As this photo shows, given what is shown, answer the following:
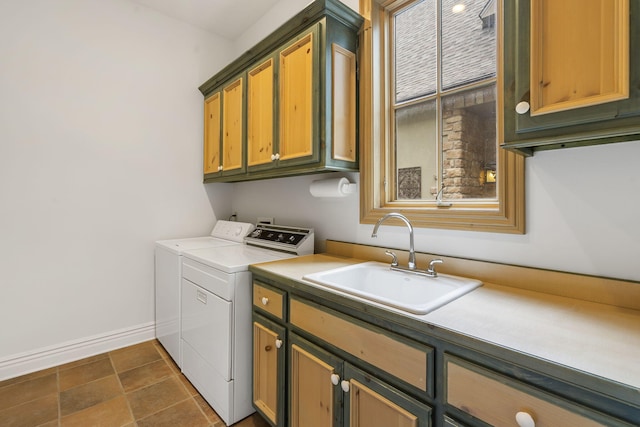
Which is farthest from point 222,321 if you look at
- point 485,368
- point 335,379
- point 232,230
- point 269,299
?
point 485,368

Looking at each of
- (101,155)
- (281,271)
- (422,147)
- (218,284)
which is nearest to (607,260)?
(422,147)

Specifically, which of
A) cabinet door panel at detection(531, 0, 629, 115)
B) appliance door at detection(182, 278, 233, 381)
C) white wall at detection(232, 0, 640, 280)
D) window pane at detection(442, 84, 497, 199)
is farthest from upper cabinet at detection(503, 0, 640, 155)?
appliance door at detection(182, 278, 233, 381)

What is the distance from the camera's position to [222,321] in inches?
63.7

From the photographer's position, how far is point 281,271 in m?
1.49

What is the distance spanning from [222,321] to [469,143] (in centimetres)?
160

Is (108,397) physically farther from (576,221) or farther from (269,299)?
(576,221)

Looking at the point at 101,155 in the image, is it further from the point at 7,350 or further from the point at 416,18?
the point at 416,18

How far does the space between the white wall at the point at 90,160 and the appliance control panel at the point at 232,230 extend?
0.72 feet

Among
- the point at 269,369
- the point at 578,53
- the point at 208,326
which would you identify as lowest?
the point at 269,369

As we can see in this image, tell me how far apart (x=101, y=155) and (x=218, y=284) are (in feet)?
5.42

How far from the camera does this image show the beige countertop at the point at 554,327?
2.20 ft

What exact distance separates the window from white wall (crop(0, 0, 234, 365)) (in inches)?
73.8

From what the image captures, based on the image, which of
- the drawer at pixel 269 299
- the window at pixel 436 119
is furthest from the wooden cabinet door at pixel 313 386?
the window at pixel 436 119

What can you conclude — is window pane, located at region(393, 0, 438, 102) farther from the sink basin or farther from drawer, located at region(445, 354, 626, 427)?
drawer, located at region(445, 354, 626, 427)
